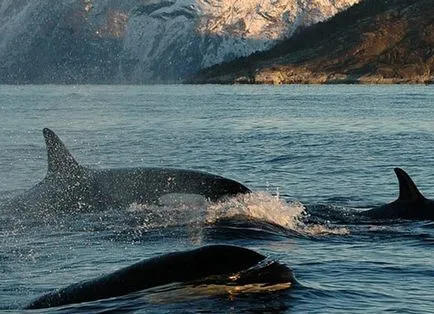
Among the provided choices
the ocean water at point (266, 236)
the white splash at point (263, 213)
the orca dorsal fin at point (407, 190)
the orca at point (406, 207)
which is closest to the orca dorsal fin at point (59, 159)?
the ocean water at point (266, 236)

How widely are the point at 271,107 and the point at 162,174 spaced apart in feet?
225

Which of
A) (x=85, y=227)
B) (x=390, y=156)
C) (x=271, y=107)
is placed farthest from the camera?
(x=271, y=107)

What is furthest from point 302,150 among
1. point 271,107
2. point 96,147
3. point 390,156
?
point 271,107

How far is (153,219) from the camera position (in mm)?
18125

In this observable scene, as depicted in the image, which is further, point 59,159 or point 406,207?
point 59,159

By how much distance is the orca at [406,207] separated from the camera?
19.5m

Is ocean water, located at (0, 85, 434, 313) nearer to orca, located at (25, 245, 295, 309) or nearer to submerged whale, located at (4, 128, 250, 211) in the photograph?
orca, located at (25, 245, 295, 309)

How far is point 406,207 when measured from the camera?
19812 mm

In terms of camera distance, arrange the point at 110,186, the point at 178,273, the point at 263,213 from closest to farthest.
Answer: the point at 178,273 < the point at 263,213 < the point at 110,186

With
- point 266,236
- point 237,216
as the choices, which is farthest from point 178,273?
point 237,216

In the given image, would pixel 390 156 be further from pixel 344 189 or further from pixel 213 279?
pixel 213 279

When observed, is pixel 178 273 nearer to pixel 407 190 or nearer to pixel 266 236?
pixel 266 236

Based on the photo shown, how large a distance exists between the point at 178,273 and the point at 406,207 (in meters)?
9.50

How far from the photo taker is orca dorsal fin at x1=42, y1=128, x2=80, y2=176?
19.9 m
